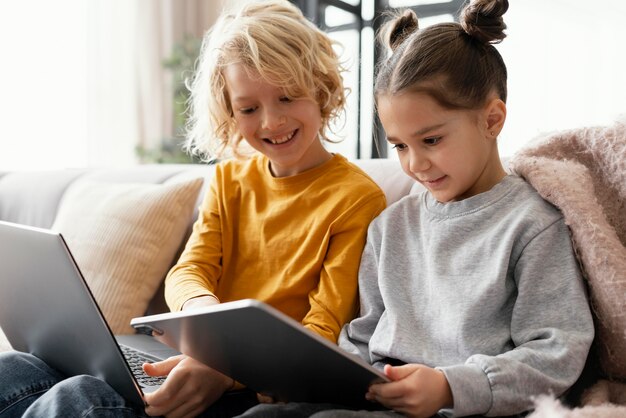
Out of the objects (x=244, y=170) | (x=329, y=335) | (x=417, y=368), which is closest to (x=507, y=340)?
(x=417, y=368)

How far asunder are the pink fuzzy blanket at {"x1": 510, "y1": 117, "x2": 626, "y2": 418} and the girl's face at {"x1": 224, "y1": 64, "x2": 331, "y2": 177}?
385 mm

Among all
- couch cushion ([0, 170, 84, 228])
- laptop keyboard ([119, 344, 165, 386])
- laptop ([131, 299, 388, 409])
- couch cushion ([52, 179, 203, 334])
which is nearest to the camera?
laptop ([131, 299, 388, 409])

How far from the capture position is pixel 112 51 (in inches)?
158

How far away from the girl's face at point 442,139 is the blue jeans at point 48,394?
0.52 meters

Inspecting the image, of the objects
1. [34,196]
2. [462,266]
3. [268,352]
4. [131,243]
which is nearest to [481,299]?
[462,266]

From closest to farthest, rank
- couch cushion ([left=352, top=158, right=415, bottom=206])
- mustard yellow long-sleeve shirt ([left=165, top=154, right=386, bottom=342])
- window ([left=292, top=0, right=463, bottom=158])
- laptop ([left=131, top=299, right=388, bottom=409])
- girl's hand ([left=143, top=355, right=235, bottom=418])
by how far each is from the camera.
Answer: laptop ([left=131, top=299, right=388, bottom=409]) < girl's hand ([left=143, top=355, right=235, bottom=418]) < mustard yellow long-sleeve shirt ([left=165, top=154, right=386, bottom=342]) < couch cushion ([left=352, top=158, right=415, bottom=206]) < window ([left=292, top=0, right=463, bottom=158])

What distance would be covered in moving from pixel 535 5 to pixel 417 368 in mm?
3343

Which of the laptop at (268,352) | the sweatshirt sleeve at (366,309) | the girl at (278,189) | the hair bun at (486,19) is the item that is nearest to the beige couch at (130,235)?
the girl at (278,189)

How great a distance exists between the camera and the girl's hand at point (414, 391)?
834mm

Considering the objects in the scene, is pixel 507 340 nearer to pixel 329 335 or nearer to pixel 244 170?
pixel 329 335

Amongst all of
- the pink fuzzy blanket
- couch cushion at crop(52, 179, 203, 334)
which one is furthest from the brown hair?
couch cushion at crop(52, 179, 203, 334)

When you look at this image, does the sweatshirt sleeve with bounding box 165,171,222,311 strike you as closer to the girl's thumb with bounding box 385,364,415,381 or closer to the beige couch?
the beige couch

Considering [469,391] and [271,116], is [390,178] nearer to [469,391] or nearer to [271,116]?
[271,116]

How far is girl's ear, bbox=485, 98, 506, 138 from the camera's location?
104 cm
